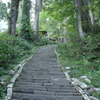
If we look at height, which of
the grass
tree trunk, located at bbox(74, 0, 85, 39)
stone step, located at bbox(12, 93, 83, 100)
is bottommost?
stone step, located at bbox(12, 93, 83, 100)

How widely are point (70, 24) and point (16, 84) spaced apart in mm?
9499

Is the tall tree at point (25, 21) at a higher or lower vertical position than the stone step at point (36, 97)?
higher

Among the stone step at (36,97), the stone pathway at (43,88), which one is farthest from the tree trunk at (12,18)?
the stone step at (36,97)

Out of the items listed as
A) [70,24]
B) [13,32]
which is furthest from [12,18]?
[70,24]

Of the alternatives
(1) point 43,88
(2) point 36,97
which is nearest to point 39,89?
(1) point 43,88

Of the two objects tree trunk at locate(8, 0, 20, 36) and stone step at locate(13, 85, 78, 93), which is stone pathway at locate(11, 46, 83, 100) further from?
tree trunk at locate(8, 0, 20, 36)

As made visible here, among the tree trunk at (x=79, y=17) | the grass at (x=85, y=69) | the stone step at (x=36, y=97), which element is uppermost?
the tree trunk at (x=79, y=17)

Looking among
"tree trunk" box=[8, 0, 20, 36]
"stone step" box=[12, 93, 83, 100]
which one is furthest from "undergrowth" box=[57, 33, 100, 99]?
"tree trunk" box=[8, 0, 20, 36]

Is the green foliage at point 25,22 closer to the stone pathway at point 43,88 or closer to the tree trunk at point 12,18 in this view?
the tree trunk at point 12,18

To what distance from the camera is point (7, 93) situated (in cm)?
464

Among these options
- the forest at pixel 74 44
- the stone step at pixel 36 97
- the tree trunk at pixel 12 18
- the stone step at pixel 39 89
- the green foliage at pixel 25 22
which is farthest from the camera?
the green foliage at pixel 25 22

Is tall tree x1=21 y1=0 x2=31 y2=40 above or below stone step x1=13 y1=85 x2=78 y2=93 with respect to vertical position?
above

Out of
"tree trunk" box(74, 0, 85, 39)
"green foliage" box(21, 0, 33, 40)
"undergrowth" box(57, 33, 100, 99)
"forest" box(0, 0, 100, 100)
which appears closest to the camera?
"forest" box(0, 0, 100, 100)

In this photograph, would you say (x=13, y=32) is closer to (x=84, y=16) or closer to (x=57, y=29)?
(x=84, y=16)
